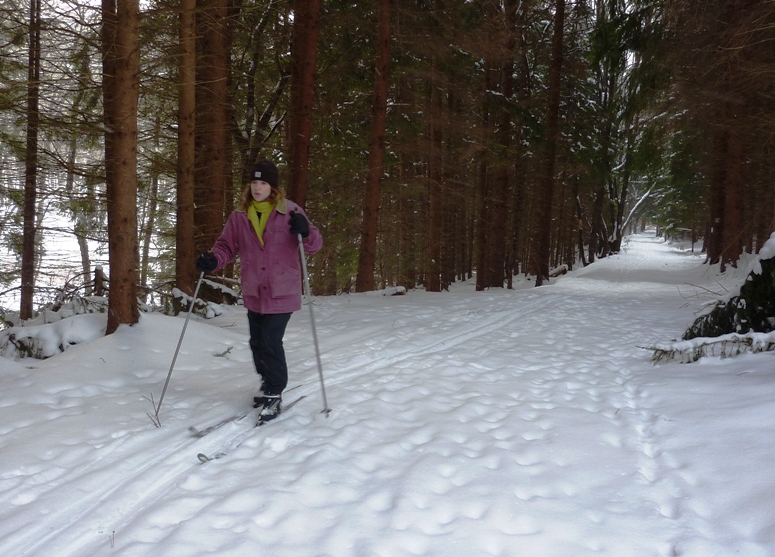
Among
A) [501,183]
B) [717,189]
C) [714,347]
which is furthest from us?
[717,189]

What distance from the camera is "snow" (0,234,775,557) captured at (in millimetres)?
2570

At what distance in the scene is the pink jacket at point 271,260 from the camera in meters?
4.21

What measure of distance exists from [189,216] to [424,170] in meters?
13.5

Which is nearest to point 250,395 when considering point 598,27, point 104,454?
point 104,454

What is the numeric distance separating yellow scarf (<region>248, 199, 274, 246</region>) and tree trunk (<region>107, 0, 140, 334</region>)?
6.80 feet

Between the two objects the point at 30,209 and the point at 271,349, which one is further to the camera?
the point at 30,209

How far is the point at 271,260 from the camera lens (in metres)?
4.24

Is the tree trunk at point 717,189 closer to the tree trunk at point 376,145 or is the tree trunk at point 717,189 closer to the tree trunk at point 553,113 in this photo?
the tree trunk at point 553,113

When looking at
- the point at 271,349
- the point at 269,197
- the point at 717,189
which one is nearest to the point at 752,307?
the point at 271,349

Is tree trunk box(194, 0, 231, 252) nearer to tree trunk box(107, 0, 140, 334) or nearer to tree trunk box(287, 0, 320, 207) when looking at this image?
tree trunk box(287, 0, 320, 207)

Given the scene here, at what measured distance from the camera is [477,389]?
5.02 meters

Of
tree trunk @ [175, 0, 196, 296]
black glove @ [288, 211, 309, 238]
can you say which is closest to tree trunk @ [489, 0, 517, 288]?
tree trunk @ [175, 0, 196, 296]

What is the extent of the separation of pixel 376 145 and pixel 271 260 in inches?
327

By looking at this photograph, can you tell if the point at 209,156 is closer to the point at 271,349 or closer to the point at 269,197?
the point at 269,197
